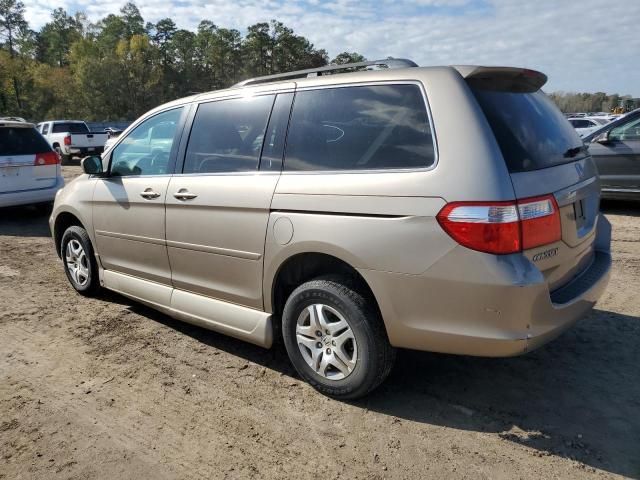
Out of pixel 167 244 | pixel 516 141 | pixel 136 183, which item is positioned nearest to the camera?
pixel 516 141

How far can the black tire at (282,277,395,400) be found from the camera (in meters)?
2.90

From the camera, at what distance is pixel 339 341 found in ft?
10.0

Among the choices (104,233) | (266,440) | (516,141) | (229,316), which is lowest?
(266,440)

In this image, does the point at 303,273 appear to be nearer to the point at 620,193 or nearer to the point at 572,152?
the point at 572,152

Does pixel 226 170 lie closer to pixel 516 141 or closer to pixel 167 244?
pixel 167 244

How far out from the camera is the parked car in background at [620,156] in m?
8.05

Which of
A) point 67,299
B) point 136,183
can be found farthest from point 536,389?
point 67,299

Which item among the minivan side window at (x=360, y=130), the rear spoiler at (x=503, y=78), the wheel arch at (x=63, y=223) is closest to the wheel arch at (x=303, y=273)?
the minivan side window at (x=360, y=130)

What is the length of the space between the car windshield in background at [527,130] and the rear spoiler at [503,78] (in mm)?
38

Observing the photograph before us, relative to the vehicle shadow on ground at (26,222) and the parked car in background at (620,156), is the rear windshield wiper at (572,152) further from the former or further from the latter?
the vehicle shadow on ground at (26,222)

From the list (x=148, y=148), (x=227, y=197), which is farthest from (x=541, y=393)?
(x=148, y=148)

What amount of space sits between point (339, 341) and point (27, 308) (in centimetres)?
347

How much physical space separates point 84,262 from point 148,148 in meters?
1.53

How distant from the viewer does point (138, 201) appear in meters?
4.21
